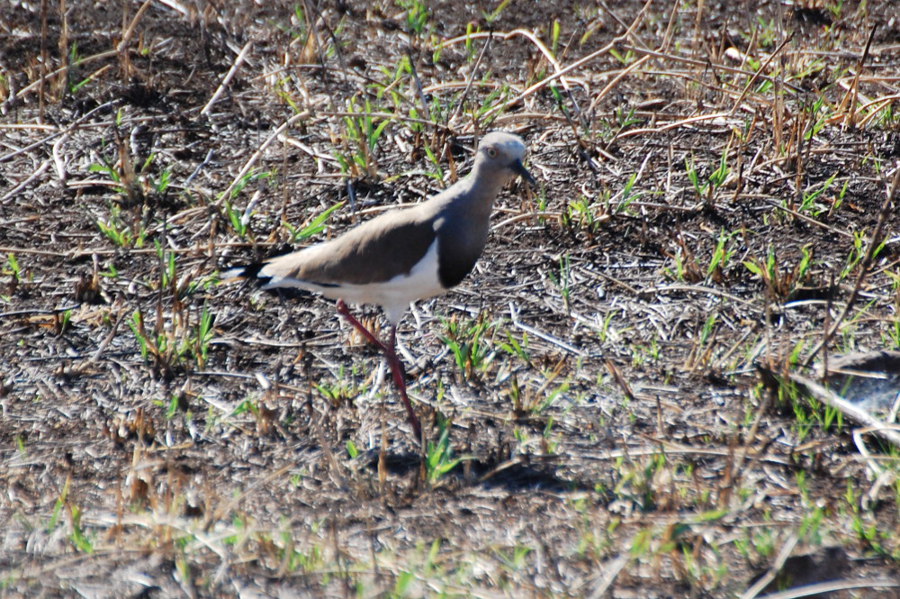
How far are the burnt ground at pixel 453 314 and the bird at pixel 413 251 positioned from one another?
0.99 feet

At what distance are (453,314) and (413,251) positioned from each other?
0.66m

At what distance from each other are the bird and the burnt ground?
0.30m

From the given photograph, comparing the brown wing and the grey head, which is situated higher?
the grey head

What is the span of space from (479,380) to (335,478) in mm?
890

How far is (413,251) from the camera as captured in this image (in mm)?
4223

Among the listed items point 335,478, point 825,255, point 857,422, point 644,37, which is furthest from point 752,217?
point 335,478

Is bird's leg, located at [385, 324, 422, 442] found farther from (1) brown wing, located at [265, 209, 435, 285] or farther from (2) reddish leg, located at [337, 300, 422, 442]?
(1) brown wing, located at [265, 209, 435, 285]

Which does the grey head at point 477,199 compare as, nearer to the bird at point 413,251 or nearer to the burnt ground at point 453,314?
the bird at point 413,251

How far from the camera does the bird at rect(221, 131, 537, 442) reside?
13.8 feet

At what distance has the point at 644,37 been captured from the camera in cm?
710

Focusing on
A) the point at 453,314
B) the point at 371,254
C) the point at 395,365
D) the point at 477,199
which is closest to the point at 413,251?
the point at 371,254

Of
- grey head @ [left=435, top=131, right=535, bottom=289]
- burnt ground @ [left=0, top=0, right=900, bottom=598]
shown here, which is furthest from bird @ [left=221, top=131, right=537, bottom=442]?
burnt ground @ [left=0, top=0, right=900, bottom=598]

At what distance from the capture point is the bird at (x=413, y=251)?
419 centimetres

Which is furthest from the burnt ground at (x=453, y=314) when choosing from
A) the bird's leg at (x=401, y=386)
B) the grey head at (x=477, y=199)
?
the grey head at (x=477, y=199)
